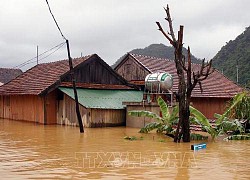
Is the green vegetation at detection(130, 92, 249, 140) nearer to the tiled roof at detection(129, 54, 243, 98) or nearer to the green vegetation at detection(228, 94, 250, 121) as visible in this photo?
the green vegetation at detection(228, 94, 250, 121)

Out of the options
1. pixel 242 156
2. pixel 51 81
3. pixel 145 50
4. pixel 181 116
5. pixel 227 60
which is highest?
pixel 145 50

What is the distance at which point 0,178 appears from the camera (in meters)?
8.12

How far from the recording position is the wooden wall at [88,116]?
22594 millimetres

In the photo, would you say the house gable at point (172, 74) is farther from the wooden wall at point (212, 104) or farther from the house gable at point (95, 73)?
the house gable at point (95, 73)

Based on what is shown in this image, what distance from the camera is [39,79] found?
1081 inches

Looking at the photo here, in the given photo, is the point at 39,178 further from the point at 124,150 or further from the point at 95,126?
the point at 95,126

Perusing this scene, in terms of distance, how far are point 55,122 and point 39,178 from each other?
1727cm

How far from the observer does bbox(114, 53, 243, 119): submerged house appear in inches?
1121

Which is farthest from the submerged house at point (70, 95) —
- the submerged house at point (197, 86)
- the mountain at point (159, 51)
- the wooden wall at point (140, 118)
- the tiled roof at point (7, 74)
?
the mountain at point (159, 51)

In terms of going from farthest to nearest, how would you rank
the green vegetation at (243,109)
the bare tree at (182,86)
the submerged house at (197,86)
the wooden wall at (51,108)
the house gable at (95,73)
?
the submerged house at (197,86) < the house gable at (95,73) < the wooden wall at (51,108) < the green vegetation at (243,109) < the bare tree at (182,86)

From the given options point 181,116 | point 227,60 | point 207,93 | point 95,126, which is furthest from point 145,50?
point 181,116

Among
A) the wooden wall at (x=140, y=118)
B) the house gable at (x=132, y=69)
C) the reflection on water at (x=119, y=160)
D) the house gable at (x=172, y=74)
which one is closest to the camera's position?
the reflection on water at (x=119, y=160)

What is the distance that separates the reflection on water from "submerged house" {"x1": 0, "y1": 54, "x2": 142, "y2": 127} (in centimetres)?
803

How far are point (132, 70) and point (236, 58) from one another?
2224 centimetres
